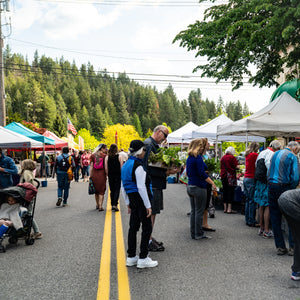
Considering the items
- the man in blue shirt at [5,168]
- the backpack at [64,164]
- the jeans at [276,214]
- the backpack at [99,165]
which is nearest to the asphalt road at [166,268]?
the jeans at [276,214]

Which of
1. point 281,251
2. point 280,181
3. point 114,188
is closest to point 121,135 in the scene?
point 114,188

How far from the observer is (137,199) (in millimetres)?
4734

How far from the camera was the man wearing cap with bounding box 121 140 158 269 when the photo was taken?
465 centimetres

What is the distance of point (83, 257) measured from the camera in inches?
209

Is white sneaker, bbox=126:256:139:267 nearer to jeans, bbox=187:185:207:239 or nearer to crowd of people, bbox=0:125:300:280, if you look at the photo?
crowd of people, bbox=0:125:300:280

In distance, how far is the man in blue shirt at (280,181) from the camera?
18.0ft

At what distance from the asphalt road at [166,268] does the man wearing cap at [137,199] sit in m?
0.17

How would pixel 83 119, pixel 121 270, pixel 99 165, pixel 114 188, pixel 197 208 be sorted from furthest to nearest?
pixel 83 119
pixel 99 165
pixel 114 188
pixel 197 208
pixel 121 270

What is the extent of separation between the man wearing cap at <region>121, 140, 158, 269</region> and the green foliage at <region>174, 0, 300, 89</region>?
24.1 feet

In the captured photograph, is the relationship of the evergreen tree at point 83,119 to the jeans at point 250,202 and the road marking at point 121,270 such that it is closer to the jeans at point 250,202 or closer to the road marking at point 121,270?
the jeans at point 250,202

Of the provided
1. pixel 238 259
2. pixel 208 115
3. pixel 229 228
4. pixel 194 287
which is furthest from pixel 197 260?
pixel 208 115

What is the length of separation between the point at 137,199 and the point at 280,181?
2561 mm

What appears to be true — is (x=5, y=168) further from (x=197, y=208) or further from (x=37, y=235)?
(x=197, y=208)

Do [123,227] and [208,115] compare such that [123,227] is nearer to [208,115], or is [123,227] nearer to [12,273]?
[12,273]
